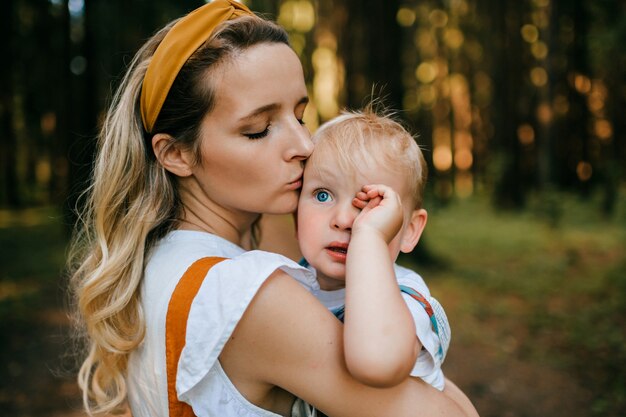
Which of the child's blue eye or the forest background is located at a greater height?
the child's blue eye

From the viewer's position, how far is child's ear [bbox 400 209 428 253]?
216cm

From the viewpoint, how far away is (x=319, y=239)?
200 centimetres

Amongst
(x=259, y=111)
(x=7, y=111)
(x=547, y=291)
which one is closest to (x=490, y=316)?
(x=547, y=291)

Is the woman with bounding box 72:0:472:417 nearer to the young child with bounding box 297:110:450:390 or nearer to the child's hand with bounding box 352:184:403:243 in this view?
the young child with bounding box 297:110:450:390

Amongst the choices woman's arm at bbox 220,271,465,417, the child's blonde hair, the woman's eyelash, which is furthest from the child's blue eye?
woman's arm at bbox 220,271,465,417

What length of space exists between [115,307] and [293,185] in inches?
27.7

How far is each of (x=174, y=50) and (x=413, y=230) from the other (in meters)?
1.05

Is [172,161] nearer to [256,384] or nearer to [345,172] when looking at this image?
[345,172]

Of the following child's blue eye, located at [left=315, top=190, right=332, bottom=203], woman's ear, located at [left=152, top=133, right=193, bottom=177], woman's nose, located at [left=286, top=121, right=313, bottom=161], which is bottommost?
child's blue eye, located at [left=315, top=190, right=332, bottom=203]

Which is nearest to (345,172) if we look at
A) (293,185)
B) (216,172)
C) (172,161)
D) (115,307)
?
(293,185)

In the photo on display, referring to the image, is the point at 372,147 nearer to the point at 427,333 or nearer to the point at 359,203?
the point at 359,203

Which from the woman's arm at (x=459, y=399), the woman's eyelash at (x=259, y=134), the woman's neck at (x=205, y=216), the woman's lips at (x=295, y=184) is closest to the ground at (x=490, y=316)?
the woman's neck at (x=205, y=216)

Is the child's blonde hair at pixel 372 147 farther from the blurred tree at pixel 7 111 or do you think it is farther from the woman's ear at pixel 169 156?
the blurred tree at pixel 7 111

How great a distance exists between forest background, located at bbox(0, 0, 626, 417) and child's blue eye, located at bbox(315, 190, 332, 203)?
2.58 feet
